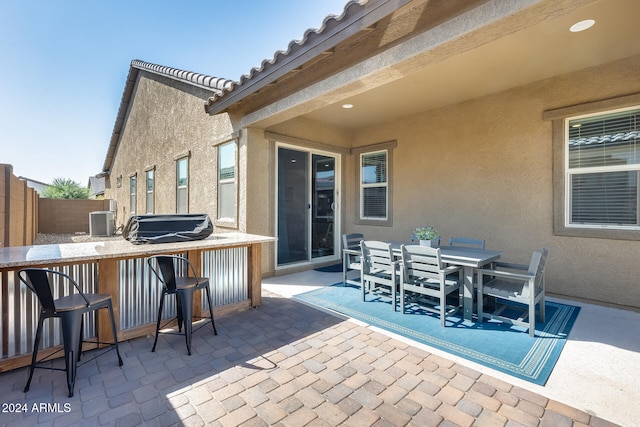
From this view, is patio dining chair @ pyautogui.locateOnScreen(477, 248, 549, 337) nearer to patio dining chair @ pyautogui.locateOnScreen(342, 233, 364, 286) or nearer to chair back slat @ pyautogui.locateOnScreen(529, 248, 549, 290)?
chair back slat @ pyautogui.locateOnScreen(529, 248, 549, 290)

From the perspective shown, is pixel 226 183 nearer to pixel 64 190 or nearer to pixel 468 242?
pixel 468 242

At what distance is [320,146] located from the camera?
6.38m

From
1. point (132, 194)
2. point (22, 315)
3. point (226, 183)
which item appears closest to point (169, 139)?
point (226, 183)

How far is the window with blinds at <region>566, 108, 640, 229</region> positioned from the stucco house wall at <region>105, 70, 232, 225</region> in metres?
5.90

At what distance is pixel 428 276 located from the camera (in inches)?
134

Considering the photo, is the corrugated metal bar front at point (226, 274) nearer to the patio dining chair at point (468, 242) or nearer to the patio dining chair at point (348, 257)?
the patio dining chair at point (348, 257)

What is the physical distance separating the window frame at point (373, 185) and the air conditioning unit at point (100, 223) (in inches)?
377

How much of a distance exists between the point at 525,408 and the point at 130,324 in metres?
3.58

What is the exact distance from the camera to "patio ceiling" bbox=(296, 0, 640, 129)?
2889mm

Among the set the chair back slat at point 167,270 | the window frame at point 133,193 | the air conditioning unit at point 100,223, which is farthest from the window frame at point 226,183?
the window frame at point 133,193

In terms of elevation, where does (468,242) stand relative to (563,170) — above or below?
below

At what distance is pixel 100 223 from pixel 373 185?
404 inches

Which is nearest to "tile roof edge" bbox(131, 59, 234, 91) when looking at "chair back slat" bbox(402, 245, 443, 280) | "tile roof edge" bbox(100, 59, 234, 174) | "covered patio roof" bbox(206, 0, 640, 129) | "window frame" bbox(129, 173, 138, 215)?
"tile roof edge" bbox(100, 59, 234, 174)

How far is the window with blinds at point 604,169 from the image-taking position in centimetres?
377
